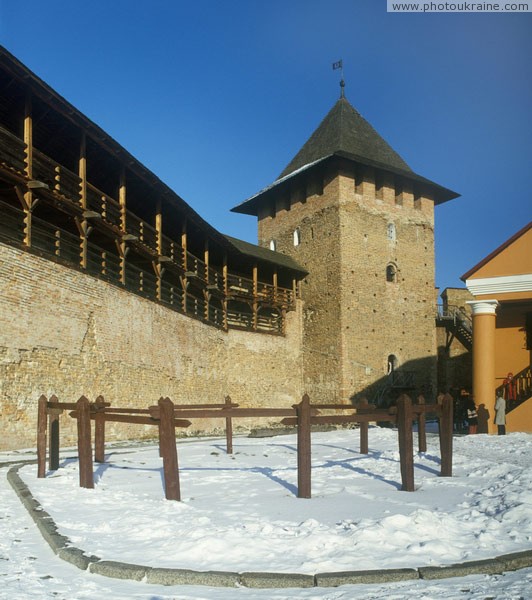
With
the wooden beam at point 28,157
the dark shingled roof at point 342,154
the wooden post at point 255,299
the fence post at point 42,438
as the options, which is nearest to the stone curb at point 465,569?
the fence post at point 42,438

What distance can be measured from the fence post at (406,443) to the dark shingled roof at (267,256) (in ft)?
57.8

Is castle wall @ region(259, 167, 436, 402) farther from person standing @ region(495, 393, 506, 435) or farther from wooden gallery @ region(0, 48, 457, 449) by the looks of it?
person standing @ region(495, 393, 506, 435)

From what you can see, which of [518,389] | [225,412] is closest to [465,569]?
[225,412]

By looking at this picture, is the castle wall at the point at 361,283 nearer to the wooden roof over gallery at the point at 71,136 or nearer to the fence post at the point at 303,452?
the wooden roof over gallery at the point at 71,136

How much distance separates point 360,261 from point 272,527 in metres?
22.6

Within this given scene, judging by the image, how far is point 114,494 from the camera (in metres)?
6.42

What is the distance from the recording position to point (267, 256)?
86.1 ft

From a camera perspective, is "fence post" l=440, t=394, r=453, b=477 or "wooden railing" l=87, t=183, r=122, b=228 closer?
"fence post" l=440, t=394, r=453, b=477

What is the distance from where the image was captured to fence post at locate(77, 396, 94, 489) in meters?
6.72

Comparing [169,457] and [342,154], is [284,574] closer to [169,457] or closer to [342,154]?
[169,457]

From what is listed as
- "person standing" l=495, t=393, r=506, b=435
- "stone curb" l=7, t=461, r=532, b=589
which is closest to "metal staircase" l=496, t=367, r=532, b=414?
"person standing" l=495, t=393, r=506, b=435

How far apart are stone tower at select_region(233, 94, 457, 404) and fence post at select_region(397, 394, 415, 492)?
18647 millimetres

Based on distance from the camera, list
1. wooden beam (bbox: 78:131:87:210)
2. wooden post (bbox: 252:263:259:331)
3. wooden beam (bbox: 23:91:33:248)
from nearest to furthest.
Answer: wooden beam (bbox: 23:91:33:248)
wooden beam (bbox: 78:131:87:210)
wooden post (bbox: 252:263:259:331)

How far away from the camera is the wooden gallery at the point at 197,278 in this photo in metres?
12.8
